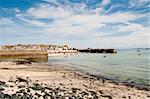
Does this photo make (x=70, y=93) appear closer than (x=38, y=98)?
No

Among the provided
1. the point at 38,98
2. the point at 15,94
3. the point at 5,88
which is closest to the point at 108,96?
the point at 38,98

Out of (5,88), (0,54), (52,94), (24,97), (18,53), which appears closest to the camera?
(24,97)

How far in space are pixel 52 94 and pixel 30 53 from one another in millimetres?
81412

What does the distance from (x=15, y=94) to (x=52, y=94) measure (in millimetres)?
2410

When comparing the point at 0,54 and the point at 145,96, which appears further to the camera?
the point at 0,54

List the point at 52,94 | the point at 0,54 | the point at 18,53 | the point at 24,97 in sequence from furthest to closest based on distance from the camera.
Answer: the point at 18,53, the point at 0,54, the point at 52,94, the point at 24,97

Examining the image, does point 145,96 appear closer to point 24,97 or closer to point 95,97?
point 95,97

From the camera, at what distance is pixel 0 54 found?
8444 centimetres

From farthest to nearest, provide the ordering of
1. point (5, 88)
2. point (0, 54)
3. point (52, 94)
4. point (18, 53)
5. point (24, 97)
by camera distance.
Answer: point (18, 53)
point (0, 54)
point (5, 88)
point (52, 94)
point (24, 97)

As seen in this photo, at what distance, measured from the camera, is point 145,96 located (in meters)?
18.1

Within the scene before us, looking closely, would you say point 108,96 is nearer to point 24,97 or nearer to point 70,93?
point 70,93

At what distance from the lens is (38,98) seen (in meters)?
15.2

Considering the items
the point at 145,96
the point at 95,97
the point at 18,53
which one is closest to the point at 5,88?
the point at 95,97

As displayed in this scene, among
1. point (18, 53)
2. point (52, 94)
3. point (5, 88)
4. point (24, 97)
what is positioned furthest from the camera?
point (18, 53)
